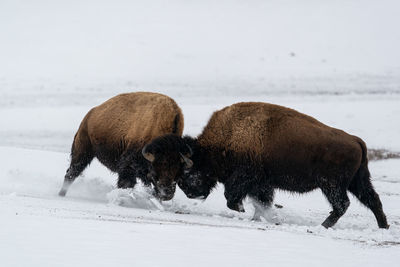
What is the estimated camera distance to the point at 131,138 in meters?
9.44

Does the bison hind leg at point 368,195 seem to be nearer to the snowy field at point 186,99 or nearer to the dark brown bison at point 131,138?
the snowy field at point 186,99

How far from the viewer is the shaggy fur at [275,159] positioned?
808 cm

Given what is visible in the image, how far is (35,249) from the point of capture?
5.21m

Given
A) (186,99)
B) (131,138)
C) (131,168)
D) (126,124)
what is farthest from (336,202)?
(186,99)

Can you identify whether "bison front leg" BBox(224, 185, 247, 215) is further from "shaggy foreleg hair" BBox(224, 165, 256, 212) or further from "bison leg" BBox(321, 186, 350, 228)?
"bison leg" BBox(321, 186, 350, 228)

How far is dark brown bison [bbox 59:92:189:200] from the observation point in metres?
8.61

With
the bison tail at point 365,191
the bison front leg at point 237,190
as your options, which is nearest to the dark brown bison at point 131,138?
the bison front leg at point 237,190

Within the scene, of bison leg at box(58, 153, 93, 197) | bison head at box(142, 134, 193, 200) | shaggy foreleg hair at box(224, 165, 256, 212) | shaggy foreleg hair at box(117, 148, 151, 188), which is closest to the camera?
bison head at box(142, 134, 193, 200)

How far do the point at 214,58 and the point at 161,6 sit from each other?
41.8 ft

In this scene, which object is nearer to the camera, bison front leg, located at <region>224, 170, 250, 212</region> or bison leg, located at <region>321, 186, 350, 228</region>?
bison leg, located at <region>321, 186, 350, 228</region>

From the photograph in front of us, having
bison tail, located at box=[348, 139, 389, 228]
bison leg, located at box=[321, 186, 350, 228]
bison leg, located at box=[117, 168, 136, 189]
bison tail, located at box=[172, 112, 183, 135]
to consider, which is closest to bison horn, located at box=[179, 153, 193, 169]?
bison tail, located at box=[172, 112, 183, 135]

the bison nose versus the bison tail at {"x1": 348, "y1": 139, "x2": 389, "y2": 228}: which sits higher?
the bison tail at {"x1": 348, "y1": 139, "x2": 389, "y2": 228}

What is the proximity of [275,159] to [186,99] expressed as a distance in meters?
13.9

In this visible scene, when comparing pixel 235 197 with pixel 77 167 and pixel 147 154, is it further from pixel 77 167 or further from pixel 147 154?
pixel 77 167
